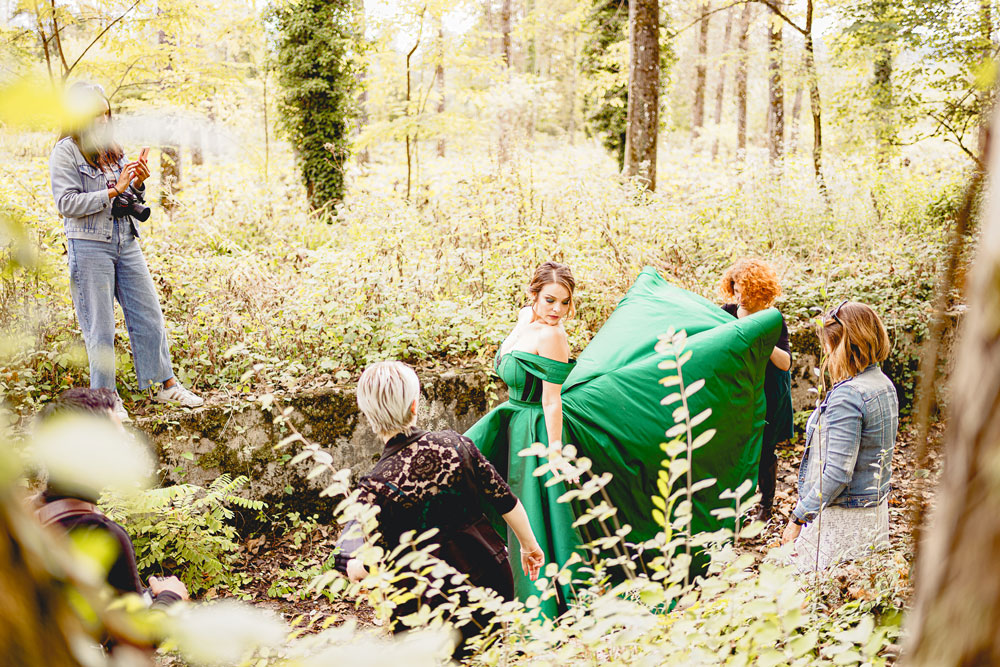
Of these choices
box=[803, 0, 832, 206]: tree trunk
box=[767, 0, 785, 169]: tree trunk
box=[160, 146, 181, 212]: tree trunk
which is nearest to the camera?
box=[160, 146, 181, 212]: tree trunk

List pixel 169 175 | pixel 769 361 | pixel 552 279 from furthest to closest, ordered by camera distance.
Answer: pixel 169 175 < pixel 769 361 < pixel 552 279

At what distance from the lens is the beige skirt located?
298 centimetres

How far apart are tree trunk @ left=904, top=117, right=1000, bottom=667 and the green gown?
3092 millimetres

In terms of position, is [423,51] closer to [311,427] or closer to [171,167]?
[171,167]

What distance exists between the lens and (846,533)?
302 centimetres

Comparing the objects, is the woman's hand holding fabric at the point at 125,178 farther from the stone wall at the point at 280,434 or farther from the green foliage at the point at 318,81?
the green foliage at the point at 318,81

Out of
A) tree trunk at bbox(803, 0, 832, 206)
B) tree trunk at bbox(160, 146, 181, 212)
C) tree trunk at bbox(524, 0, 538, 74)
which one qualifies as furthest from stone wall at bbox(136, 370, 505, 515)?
tree trunk at bbox(524, 0, 538, 74)

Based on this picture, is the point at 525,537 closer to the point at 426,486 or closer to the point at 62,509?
the point at 426,486

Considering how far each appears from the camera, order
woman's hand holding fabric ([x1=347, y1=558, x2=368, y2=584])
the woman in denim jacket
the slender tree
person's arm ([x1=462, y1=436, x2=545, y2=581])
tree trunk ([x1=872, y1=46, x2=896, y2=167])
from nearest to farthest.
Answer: woman's hand holding fabric ([x1=347, y1=558, x2=368, y2=584]) < person's arm ([x1=462, y1=436, x2=545, y2=581]) < the woman in denim jacket < tree trunk ([x1=872, y1=46, x2=896, y2=167]) < the slender tree

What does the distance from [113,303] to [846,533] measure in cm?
457

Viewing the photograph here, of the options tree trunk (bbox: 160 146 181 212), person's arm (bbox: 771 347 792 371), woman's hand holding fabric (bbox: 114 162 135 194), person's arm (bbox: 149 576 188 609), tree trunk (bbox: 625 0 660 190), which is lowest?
person's arm (bbox: 149 576 188 609)

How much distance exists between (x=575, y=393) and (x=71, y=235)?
3318 mm

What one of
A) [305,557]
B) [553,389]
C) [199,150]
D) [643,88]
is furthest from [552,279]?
[199,150]

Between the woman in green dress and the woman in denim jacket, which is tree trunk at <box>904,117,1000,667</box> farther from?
the woman in green dress
